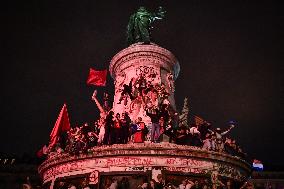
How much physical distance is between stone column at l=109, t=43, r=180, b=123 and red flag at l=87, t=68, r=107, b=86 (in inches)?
37.8

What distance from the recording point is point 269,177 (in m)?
39.2

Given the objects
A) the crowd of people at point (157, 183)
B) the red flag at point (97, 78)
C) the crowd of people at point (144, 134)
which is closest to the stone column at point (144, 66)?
the red flag at point (97, 78)

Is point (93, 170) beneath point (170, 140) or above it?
beneath

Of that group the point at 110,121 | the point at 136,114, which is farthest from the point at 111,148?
the point at 136,114

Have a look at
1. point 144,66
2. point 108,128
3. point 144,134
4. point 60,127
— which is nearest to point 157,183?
point 144,134

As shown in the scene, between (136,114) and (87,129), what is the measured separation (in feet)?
13.3

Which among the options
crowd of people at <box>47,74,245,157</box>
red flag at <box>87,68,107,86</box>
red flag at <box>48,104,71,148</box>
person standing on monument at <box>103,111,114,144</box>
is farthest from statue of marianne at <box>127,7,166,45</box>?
person standing on monument at <box>103,111,114,144</box>

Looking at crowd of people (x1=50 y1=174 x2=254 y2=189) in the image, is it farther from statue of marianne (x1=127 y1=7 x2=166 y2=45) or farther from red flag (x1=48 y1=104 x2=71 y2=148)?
statue of marianne (x1=127 y1=7 x2=166 y2=45)

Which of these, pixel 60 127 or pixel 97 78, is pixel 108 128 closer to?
pixel 60 127

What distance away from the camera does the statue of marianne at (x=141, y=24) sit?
28.2 metres

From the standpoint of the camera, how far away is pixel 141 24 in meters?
28.4

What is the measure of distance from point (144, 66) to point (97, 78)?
3.81 meters

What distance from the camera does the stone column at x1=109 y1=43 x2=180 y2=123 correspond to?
81.2ft

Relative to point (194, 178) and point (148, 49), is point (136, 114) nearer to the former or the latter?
point (148, 49)
